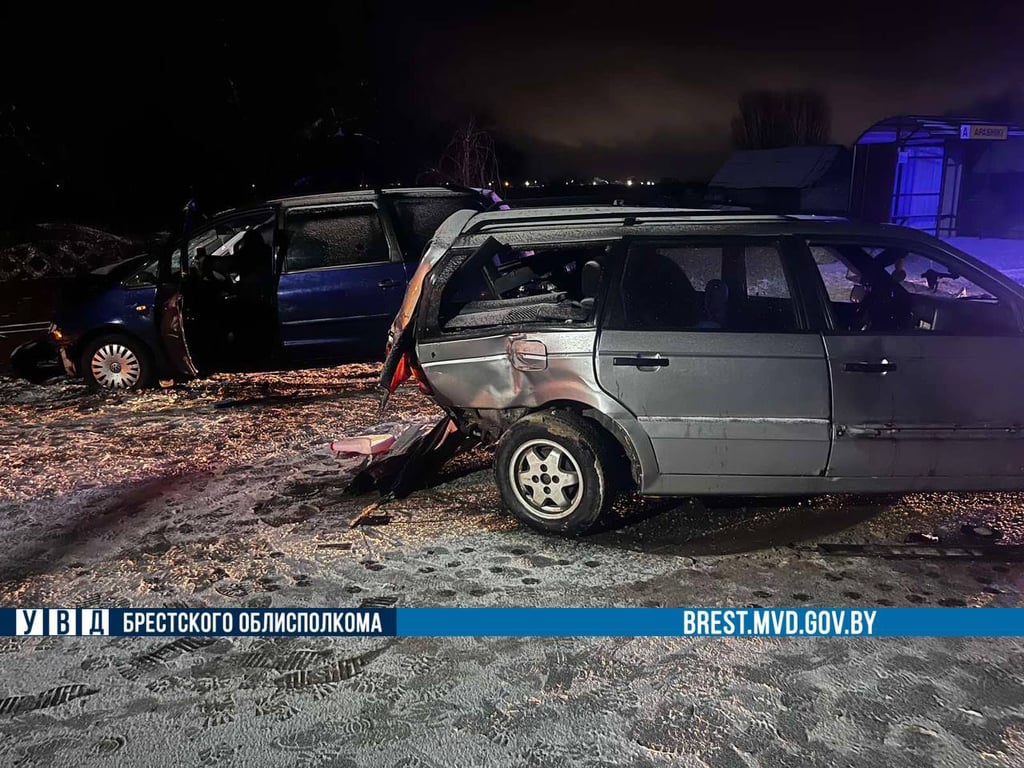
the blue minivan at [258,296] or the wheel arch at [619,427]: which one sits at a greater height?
the blue minivan at [258,296]

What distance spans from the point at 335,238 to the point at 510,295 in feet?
10.4

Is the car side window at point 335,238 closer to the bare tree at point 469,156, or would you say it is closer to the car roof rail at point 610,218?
the car roof rail at point 610,218

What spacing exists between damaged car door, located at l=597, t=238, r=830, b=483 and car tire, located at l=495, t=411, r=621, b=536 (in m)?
0.29

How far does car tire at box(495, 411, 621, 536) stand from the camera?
173 inches

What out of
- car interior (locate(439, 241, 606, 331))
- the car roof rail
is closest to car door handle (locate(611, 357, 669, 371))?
car interior (locate(439, 241, 606, 331))

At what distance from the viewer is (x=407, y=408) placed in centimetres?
730

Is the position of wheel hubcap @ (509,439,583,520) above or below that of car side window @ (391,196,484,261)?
below

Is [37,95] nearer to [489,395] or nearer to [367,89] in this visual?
[367,89]

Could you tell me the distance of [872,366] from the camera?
4.18 m

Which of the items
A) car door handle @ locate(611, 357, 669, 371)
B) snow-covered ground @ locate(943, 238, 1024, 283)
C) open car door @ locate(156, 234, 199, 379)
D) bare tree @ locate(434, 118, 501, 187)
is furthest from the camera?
bare tree @ locate(434, 118, 501, 187)

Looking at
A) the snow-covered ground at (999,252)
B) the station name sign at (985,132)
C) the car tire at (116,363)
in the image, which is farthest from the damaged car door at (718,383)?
the station name sign at (985,132)

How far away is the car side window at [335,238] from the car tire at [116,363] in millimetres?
1777

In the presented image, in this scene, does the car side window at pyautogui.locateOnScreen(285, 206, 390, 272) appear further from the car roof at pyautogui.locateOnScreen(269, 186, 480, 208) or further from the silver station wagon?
the silver station wagon

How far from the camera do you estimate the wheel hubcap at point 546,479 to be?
4.46 m
